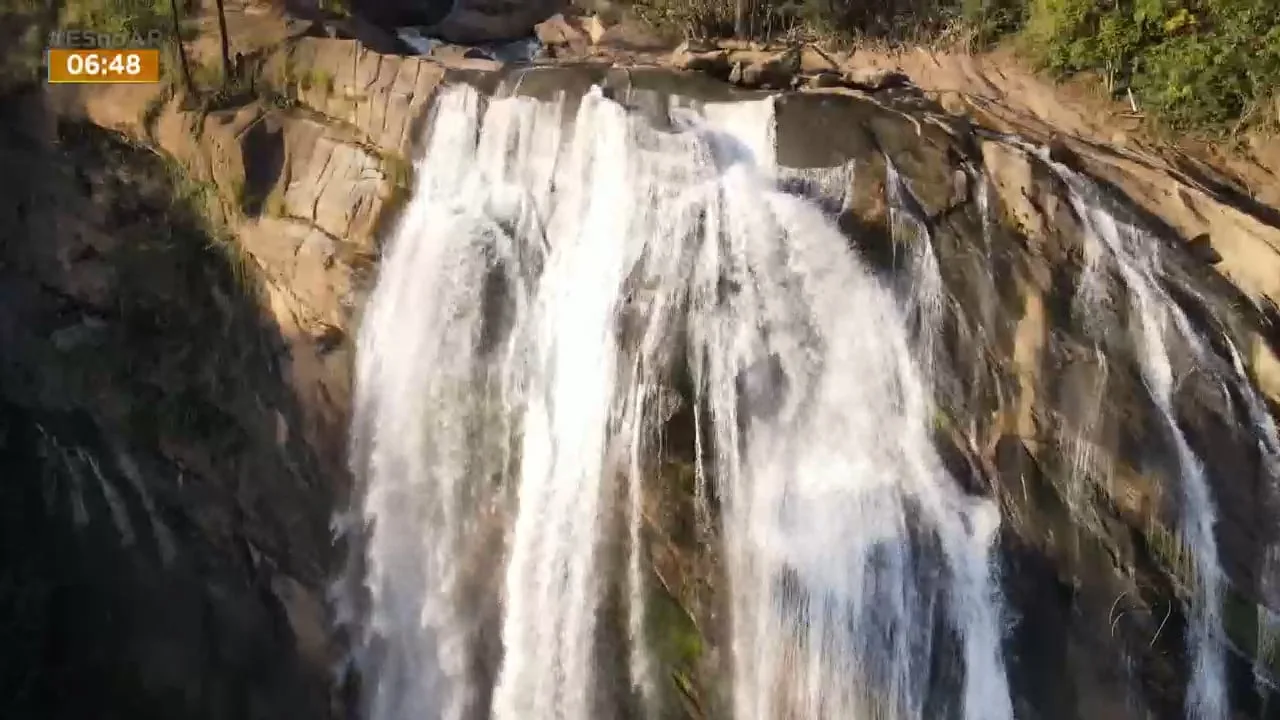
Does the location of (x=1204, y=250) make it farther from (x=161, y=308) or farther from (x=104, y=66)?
(x=104, y=66)

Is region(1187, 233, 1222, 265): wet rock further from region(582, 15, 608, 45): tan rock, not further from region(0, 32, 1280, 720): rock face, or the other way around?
region(582, 15, 608, 45): tan rock

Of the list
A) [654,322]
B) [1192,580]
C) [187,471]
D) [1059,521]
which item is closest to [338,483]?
[187,471]

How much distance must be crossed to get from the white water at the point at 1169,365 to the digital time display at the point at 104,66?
10587 millimetres

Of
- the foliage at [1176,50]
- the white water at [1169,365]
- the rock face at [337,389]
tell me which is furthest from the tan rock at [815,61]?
the white water at [1169,365]

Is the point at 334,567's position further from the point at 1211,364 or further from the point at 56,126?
the point at 1211,364

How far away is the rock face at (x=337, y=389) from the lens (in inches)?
336

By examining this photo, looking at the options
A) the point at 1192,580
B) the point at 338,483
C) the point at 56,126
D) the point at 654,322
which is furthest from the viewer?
the point at 56,126

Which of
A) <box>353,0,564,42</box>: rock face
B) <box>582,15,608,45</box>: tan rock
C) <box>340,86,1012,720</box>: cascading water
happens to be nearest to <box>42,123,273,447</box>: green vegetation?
<box>340,86,1012,720</box>: cascading water

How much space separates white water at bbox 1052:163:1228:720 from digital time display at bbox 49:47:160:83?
417 inches

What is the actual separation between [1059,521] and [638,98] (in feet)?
18.8

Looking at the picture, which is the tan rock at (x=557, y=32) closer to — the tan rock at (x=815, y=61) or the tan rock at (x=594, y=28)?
the tan rock at (x=594, y=28)

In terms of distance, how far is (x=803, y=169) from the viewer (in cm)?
938

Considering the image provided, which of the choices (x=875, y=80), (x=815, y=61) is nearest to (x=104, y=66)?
(x=815, y=61)

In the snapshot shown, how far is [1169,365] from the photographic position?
868cm
